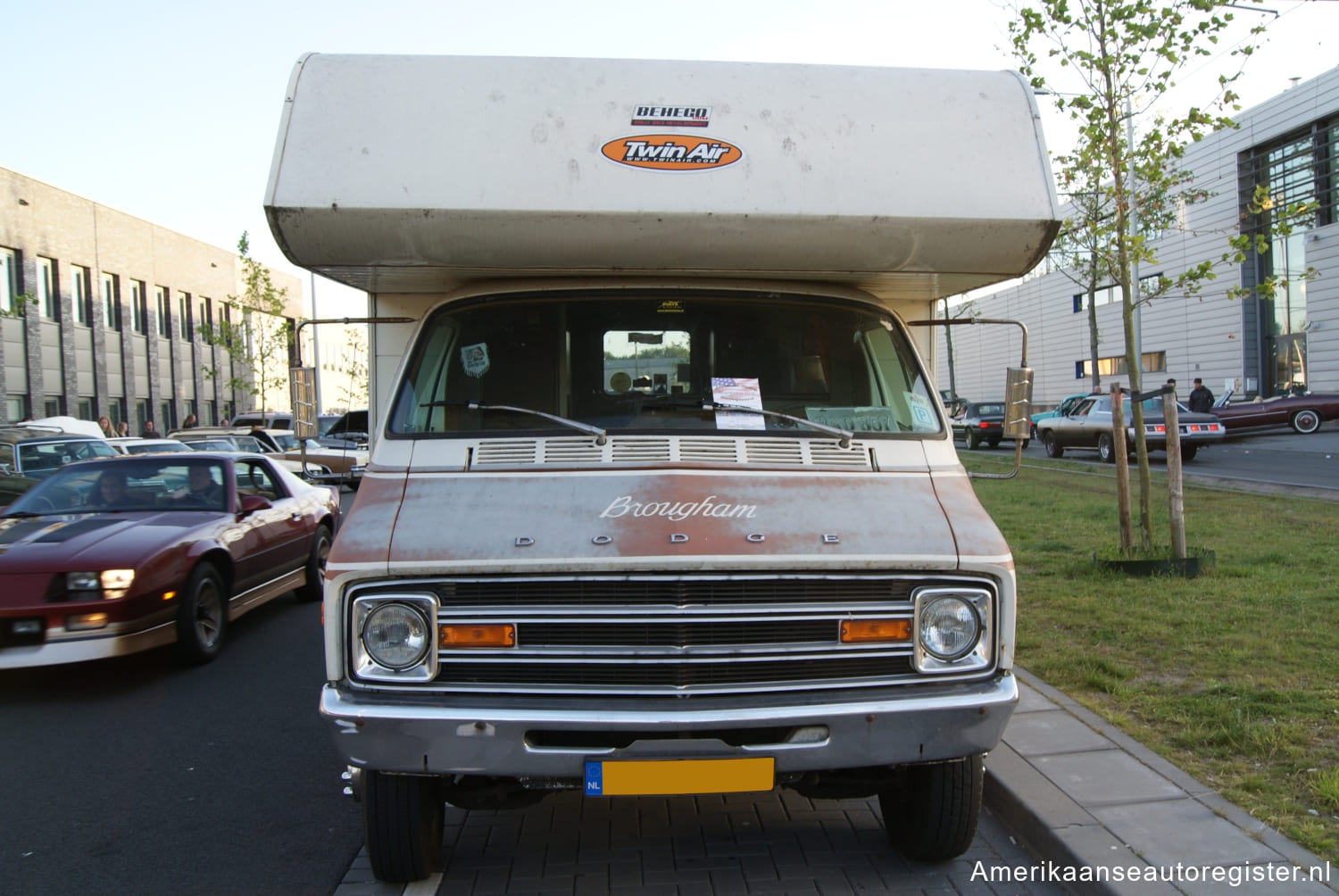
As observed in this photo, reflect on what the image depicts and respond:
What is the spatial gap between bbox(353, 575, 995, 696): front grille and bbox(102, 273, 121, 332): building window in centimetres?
3897

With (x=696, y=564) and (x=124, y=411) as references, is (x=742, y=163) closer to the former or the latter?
(x=696, y=564)

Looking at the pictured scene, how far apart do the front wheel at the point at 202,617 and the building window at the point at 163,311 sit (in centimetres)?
3758

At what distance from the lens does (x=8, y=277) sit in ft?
100

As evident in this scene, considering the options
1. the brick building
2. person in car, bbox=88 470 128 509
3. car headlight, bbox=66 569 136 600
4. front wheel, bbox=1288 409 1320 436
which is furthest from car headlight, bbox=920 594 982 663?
front wheel, bbox=1288 409 1320 436

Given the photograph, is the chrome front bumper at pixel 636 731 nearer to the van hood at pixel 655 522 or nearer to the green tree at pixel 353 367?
the van hood at pixel 655 522

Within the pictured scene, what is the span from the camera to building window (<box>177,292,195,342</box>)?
136 ft

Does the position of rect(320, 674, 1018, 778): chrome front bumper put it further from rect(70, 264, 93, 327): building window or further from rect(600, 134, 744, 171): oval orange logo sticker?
rect(70, 264, 93, 327): building window

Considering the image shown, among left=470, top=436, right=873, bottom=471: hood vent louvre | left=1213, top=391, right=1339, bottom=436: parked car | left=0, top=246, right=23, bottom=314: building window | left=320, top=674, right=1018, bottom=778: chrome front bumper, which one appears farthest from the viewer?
left=0, top=246, right=23, bottom=314: building window

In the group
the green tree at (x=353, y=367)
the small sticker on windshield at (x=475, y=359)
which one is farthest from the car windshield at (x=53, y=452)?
the green tree at (x=353, y=367)

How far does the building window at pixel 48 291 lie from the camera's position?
32250 millimetres

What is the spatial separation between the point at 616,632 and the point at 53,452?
12.8 meters

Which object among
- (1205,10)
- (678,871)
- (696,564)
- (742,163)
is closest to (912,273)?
(742,163)

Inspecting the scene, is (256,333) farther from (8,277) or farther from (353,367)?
(353,367)

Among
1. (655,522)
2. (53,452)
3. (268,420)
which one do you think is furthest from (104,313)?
(655,522)
